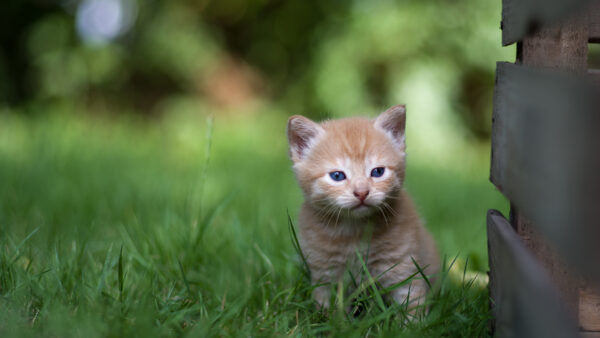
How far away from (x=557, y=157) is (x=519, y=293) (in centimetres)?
40

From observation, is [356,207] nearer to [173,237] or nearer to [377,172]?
[377,172]

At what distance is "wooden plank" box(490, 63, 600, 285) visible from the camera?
97cm

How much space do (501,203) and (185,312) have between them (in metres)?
2.85

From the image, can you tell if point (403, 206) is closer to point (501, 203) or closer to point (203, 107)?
point (501, 203)

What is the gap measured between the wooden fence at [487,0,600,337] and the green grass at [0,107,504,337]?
33 centimetres

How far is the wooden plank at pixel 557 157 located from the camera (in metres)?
0.97

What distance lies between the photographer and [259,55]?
714cm

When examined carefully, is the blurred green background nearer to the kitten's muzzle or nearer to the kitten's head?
the kitten's head

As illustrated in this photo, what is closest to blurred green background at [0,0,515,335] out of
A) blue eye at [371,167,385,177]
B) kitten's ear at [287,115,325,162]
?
kitten's ear at [287,115,325,162]

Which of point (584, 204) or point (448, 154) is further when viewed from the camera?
point (448, 154)

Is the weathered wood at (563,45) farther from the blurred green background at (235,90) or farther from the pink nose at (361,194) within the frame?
the blurred green background at (235,90)

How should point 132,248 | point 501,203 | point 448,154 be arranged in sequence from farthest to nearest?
point 448,154 → point 501,203 → point 132,248

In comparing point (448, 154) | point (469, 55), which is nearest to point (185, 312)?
point (448, 154)

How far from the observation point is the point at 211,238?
2916 mm
